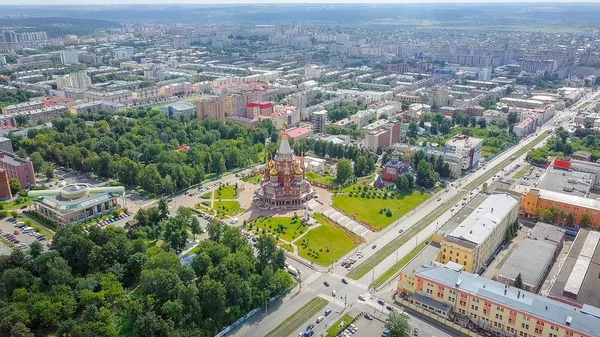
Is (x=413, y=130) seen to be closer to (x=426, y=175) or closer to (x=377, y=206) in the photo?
(x=426, y=175)

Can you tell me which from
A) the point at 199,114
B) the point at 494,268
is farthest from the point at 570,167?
the point at 199,114

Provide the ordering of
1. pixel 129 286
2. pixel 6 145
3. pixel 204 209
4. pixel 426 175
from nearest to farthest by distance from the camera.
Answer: pixel 129 286
pixel 204 209
pixel 426 175
pixel 6 145

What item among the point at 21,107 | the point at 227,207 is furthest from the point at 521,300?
the point at 21,107

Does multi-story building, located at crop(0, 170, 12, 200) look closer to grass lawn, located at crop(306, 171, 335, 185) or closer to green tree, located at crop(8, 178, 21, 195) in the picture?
green tree, located at crop(8, 178, 21, 195)

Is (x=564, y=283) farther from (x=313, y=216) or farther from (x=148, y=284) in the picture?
(x=148, y=284)

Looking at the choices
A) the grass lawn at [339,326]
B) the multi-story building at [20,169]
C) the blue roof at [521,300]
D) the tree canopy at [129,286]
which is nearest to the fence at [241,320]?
the tree canopy at [129,286]

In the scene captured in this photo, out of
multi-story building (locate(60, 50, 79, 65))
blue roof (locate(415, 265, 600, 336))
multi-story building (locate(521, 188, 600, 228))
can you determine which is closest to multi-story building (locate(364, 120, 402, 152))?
multi-story building (locate(521, 188, 600, 228))
